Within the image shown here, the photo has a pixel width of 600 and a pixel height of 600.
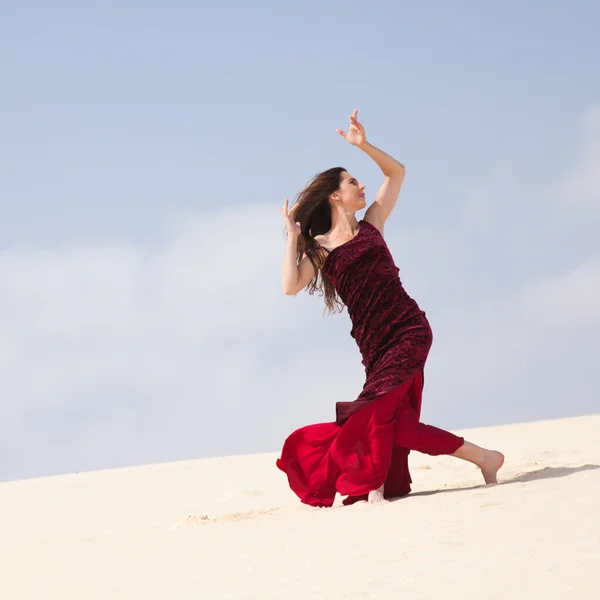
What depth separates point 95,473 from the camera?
1248 cm

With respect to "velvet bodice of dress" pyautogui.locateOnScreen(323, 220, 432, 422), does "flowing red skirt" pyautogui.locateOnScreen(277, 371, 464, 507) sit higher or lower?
lower

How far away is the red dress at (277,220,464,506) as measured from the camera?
6.47 m

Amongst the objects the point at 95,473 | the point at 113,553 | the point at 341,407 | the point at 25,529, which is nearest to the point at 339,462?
the point at 341,407

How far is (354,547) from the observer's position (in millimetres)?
5078

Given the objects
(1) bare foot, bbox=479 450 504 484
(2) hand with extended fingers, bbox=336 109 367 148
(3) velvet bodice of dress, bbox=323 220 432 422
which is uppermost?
(2) hand with extended fingers, bbox=336 109 367 148

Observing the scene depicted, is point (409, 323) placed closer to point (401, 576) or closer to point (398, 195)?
point (398, 195)

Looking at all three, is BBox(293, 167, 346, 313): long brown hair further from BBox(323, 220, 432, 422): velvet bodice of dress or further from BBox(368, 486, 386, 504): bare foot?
BBox(368, 486, 386, 504): bare foot

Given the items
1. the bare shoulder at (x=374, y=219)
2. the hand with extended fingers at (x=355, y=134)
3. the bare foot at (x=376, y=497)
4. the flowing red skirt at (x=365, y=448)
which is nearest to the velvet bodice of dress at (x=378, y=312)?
the flowing red skirt at (x=365, y=448)

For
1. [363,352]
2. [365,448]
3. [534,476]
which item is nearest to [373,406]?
[365,448]

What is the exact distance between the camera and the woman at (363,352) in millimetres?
6484

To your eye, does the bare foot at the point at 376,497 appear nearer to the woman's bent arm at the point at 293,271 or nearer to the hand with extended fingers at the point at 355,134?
the woman's bent arm at the point at 293,271

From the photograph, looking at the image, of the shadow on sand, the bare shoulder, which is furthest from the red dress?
the shadow on sand

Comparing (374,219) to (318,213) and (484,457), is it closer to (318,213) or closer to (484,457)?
(318,213)

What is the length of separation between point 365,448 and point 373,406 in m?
0.28
